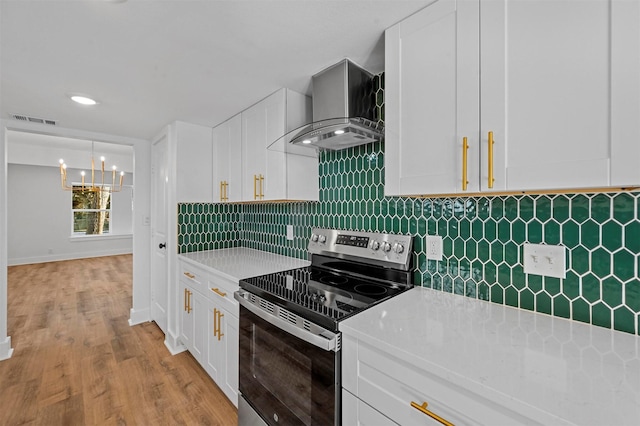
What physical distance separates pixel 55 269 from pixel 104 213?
2026 mm

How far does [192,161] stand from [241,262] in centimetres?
120

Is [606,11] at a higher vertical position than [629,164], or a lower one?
higher

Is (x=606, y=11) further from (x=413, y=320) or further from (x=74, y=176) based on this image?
(x=74, y=176)

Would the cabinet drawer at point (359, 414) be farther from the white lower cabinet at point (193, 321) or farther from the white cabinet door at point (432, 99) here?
the white lower cabinet at point (193, 321)

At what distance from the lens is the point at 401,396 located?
0.91 metres

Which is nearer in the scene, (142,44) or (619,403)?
(619,403)

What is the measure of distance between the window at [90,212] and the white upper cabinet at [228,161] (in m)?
6.36

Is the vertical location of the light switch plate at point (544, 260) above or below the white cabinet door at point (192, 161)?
below

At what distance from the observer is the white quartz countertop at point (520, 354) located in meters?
0.65

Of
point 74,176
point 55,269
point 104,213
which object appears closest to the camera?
point 55,269

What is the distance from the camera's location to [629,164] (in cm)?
74

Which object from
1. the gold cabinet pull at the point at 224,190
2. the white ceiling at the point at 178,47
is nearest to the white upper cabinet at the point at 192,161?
the gold cabinet pull at the point at 224,190

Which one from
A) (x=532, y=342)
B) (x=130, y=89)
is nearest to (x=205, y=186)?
(x=130, y=89)

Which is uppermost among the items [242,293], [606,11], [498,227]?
[606,11]
